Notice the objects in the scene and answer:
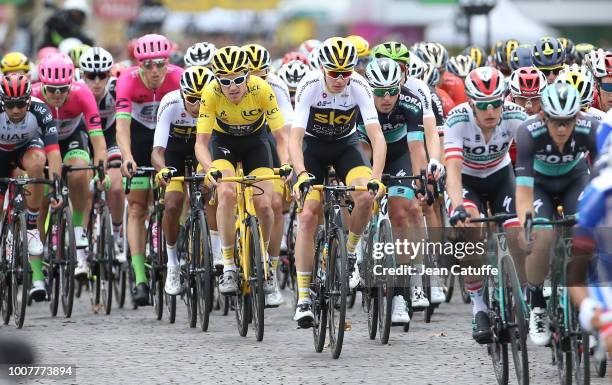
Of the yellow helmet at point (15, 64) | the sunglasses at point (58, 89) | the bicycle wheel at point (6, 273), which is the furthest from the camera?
the yellow helmet at point (15, 64)

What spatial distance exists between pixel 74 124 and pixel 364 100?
3688 mm

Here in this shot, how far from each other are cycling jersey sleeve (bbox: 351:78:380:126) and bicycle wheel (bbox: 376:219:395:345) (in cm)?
77

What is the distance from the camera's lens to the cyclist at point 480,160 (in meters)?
9.74

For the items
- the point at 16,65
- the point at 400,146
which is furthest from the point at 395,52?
the point at 16,65

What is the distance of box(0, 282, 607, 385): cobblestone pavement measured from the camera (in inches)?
384

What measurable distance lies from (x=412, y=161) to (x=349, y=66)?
1.45 meters

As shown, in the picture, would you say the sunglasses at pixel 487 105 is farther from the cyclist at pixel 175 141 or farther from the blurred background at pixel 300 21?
the blurred background at pixel 300 21

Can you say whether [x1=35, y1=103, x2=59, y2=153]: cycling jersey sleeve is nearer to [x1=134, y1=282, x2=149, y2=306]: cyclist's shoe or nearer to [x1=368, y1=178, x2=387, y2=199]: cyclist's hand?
[x1=134, y1=282, x2=149, y2=306]: cyclist's shoe

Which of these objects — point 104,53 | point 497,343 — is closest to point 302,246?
point 497,343

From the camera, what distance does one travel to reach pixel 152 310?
45.7 ft

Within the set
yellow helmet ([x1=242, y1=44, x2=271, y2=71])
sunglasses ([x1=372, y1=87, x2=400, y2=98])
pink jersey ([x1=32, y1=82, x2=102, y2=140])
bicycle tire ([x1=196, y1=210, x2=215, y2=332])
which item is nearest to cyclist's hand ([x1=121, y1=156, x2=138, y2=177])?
bicycle tire ([x1=196, y1=210, x2=215, y2=332])

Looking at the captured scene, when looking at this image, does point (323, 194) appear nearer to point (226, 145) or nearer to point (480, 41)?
point (226, 145)

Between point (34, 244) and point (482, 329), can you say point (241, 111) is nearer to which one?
point (34, 244)

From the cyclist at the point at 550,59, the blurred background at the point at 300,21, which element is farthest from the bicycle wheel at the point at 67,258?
the blurred background at the point at 300,21
